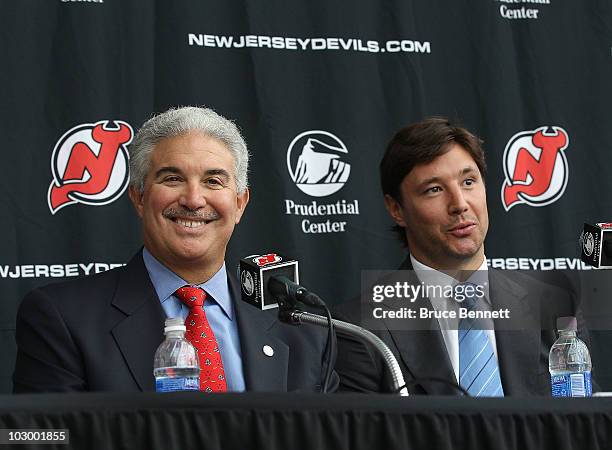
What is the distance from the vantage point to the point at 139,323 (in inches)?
99.6

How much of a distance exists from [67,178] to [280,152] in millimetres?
709

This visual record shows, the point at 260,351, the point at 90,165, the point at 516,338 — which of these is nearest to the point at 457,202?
the point at 516,338

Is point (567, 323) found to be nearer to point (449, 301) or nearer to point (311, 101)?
point (449, 301)

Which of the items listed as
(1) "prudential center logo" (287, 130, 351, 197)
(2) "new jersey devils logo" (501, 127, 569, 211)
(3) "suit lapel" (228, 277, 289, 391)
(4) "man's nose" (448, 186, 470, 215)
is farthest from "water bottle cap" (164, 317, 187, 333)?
(2) "new jersey devils logo" (501, 127, 569, 211)

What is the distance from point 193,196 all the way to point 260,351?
42 centimetres

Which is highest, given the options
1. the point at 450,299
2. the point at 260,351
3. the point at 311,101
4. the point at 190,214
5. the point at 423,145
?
the point at 311,101

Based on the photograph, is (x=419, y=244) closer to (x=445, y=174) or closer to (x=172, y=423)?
(x=445, y=174)

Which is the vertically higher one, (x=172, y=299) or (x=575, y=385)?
(x=172, y=299)

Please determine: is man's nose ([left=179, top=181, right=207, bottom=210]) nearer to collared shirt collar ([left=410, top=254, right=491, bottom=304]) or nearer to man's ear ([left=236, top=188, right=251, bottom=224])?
man's ear ([left=236, top=188, right=251, bottom=224])

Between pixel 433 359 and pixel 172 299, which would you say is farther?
pixel 433 359

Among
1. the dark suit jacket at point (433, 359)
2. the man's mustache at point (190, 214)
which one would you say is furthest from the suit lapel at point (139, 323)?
the dark suit jacket at point (433, 359)

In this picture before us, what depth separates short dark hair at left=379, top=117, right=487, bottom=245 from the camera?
3.06m

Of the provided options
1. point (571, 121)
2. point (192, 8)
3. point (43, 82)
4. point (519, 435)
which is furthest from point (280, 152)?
point (519, 435)

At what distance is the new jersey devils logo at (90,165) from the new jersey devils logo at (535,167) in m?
1.36
